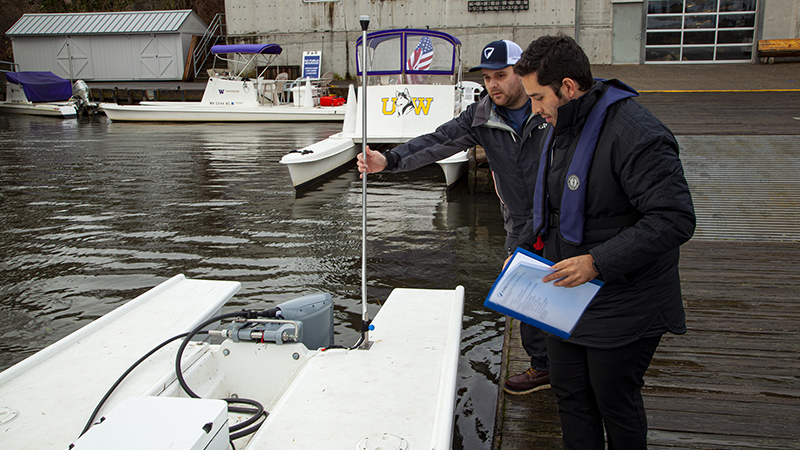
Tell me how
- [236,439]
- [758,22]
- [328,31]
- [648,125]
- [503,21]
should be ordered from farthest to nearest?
[328,31] → [503,21] → [758,22] → [236,439] → [648,125]

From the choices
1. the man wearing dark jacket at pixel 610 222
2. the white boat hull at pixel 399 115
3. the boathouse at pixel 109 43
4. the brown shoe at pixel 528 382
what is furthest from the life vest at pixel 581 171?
the boathouse at pixel 109 43

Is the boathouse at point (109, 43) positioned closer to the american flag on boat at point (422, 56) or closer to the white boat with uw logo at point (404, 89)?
the white boat with uw logo at point (404, 89)

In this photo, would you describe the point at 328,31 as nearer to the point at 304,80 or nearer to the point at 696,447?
the point at 304,80

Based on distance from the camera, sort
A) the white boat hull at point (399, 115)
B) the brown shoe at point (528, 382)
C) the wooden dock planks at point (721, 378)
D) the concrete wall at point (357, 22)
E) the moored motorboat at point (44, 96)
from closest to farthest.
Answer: the wooden dock planks at point (721, 378)
the brown shoe at point (528, 382)
the white boat hull at point (399, 115)
the concrete wall at point (357, 22)
the moored motorboat at point (44, 96)

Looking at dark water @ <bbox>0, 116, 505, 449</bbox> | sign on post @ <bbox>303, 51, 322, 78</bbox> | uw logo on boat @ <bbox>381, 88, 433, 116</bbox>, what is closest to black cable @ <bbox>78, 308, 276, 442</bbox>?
dark water @ <bbox>0, 116, 505, 449</bbox>

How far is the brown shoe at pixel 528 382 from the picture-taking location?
2938mm

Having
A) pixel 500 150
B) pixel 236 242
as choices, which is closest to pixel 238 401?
pixel 500 150

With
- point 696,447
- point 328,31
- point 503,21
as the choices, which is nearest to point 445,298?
point 696,447

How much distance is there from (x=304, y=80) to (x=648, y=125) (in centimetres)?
1943

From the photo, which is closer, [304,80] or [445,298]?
[445,298]

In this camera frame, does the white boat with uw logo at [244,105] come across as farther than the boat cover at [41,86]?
No

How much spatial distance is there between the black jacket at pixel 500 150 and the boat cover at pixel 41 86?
26068 millimetres

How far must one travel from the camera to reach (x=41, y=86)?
78.7 ft

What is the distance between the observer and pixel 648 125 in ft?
5.65
